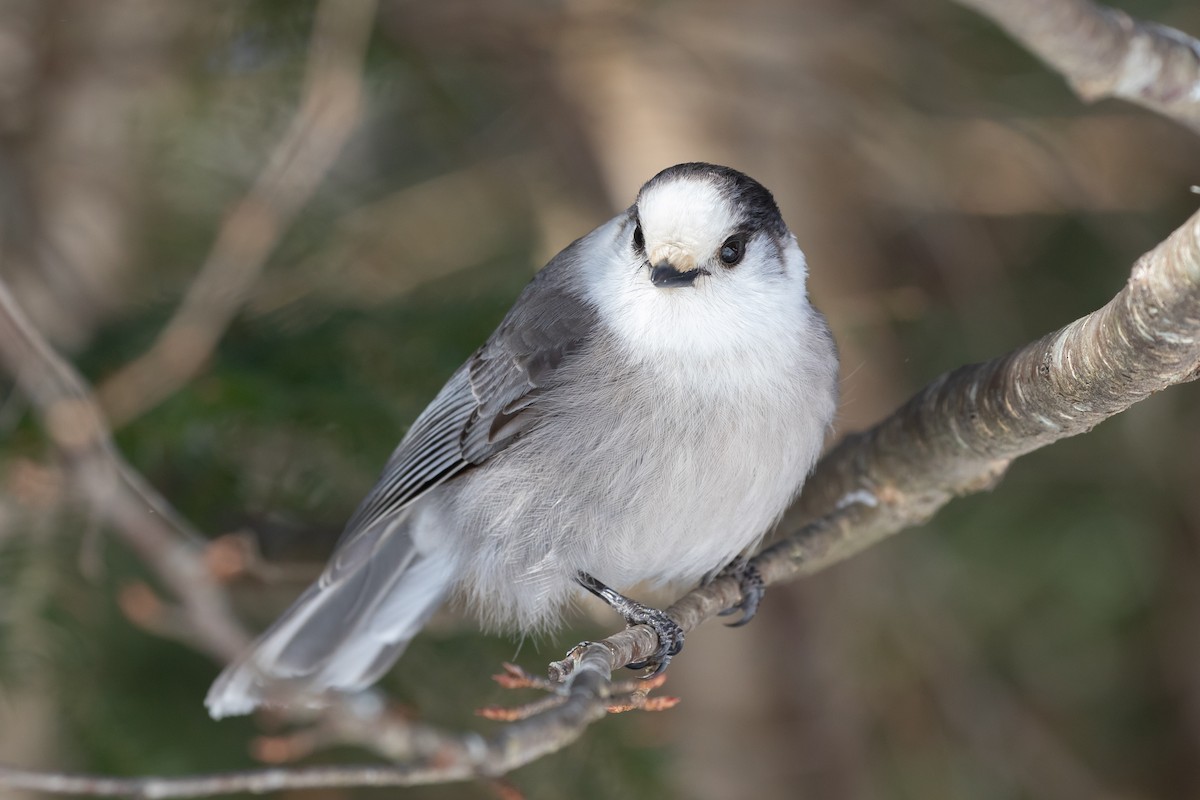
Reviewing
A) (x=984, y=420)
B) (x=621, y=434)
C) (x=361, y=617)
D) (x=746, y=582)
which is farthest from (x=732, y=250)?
(x=361, y=617)

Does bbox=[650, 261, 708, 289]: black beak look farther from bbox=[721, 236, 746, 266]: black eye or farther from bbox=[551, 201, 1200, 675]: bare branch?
bbox=[551, 201, 1200, 675]: bare branch

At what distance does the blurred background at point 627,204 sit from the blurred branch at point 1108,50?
0.85 m

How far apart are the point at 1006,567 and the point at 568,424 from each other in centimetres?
166

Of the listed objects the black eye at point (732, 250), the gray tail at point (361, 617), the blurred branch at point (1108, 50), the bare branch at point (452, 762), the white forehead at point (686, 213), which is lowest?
the gray tail at point (361, 617)

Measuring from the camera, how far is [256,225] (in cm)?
251

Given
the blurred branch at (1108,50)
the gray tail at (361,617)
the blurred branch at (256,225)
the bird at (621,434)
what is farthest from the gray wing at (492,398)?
the blurred branch at (1108,50)

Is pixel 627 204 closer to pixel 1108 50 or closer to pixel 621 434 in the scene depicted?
pixel 621 434

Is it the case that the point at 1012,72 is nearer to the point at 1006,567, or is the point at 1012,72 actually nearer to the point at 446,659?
the point at 1006,567

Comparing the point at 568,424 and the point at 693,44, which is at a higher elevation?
the point at 693,44

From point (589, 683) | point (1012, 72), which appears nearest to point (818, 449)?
point (589, 683)

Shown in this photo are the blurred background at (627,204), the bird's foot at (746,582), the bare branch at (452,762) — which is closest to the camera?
the bare branch at (452,762)

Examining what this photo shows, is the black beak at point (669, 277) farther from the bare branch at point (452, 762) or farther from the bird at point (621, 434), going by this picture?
the bare branch at point (452, 762)

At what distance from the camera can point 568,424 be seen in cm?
219

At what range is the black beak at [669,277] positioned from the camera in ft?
6.40
